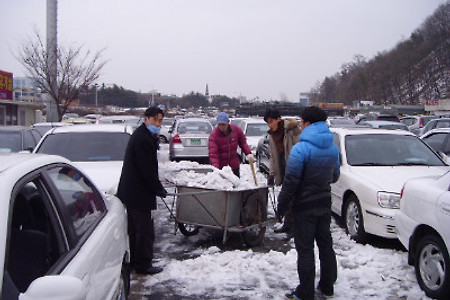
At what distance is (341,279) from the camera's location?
479cm

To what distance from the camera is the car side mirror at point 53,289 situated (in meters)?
1.78

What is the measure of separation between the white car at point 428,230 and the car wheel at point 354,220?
103 cm

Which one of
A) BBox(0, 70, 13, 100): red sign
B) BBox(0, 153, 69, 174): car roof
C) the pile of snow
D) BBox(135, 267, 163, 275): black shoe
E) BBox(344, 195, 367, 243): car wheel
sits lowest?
BBox(135, 267, 163, 275): black shoe

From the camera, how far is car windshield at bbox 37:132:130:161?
22.4ft

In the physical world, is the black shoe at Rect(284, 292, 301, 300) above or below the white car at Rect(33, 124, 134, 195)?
below

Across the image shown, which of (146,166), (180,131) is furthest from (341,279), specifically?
(180,131)

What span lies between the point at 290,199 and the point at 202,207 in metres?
1.88

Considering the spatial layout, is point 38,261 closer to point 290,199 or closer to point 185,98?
point 290,199

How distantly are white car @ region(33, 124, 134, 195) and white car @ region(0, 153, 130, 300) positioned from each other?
10.7 feet

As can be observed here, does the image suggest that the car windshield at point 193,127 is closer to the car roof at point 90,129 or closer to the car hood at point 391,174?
the car roof at point 90,129

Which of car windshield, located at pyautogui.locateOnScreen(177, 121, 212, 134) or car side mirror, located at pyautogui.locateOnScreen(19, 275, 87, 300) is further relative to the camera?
car windshield, located at pyautogui.locateOnScreen(177, 121, 212, 134)

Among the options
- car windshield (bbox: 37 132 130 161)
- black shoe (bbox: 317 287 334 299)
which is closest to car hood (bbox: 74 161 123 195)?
car windshield (bbox: 37 132 130 161)

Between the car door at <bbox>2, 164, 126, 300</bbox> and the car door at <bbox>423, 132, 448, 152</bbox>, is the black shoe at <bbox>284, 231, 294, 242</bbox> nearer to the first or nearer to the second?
the car door at <bbox>2, 164, 126, 300</bbox>

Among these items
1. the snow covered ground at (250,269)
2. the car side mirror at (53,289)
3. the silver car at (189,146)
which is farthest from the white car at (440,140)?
the car side mirror at (53,289)
